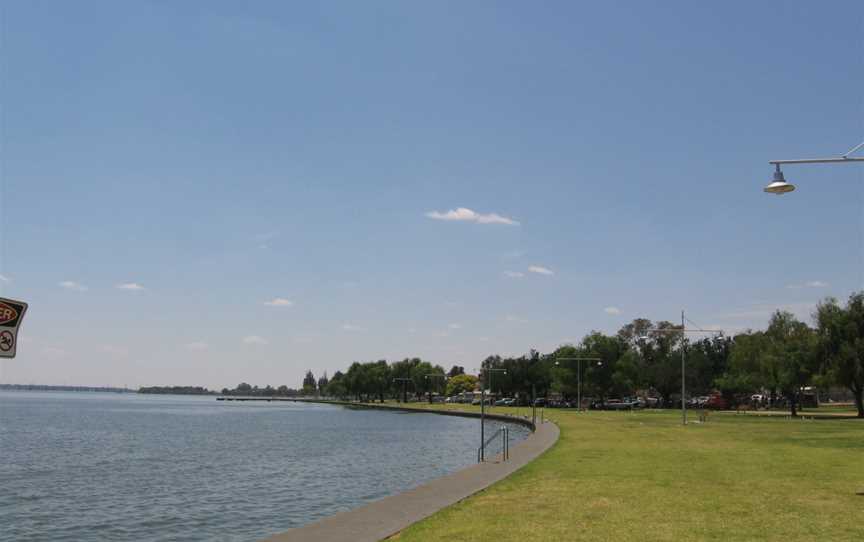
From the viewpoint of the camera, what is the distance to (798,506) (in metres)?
18.2

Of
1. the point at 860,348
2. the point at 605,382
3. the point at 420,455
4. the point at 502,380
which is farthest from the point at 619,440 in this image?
the point at 502,380

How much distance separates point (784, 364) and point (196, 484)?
67431 millimetres

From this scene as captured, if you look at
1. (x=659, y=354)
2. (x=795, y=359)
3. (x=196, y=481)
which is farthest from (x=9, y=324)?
(x=659, y=354)

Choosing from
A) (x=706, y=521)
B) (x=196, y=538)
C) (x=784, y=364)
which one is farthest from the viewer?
(x=784, y=364)

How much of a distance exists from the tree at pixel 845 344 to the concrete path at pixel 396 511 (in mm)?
54257

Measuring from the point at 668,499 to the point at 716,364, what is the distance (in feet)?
462

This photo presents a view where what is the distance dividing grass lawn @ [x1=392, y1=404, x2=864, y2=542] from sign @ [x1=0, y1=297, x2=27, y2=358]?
921cm

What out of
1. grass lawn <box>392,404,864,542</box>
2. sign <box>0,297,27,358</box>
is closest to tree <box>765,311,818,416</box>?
grass lawn <box>392,404,864,542</box>

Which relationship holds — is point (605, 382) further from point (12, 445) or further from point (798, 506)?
point (798, 506)

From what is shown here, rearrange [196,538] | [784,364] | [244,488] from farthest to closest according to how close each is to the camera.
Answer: [784,364], [244,488], [196,538]

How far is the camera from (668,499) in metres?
19.4

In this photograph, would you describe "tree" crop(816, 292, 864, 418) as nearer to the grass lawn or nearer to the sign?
the grass lawn

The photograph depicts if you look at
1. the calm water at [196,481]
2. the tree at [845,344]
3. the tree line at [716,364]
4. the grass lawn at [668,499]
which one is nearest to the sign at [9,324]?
the grass lawn at [668,499]

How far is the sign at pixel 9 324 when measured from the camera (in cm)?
777
